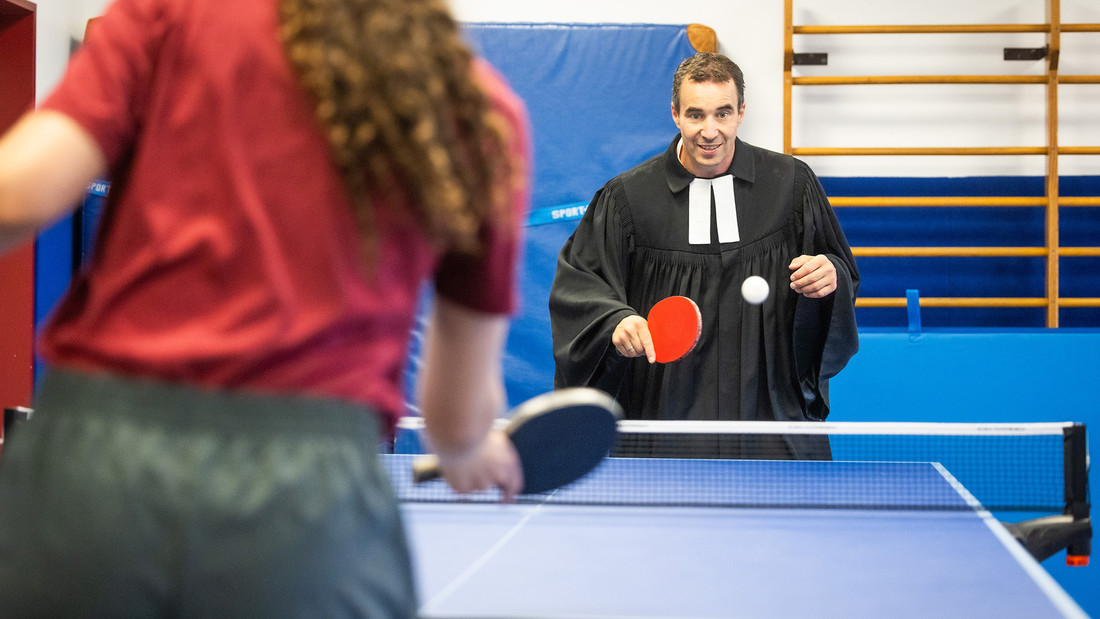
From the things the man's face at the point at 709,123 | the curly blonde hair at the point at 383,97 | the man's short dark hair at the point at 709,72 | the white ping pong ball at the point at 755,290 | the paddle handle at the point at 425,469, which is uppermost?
the man's short dark hair at the point at 709,72

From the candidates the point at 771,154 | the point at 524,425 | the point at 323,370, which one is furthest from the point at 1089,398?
the point at 323,370

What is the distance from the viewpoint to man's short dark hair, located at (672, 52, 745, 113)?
4.02 m

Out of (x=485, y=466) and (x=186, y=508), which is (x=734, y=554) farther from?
(x=186, y=508)

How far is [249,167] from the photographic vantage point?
90 cm

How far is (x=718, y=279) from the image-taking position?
3.81m

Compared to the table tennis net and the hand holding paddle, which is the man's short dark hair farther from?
the table tennis net

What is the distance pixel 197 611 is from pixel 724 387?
302 centimetres

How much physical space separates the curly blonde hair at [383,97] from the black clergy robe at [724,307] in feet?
8.76

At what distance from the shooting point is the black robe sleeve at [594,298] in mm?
3689

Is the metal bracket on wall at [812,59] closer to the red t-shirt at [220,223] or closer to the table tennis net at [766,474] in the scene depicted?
the table tennis net at [766,474]

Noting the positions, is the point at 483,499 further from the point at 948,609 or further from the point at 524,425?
the point at 524,425

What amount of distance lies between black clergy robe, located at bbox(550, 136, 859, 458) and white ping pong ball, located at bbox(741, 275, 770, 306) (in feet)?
0.82

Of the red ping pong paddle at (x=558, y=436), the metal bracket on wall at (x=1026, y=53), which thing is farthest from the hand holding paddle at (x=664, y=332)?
the metal bracket on wall at (x=1026, y=53)

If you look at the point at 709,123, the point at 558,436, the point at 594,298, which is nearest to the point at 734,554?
the point at 558,436
